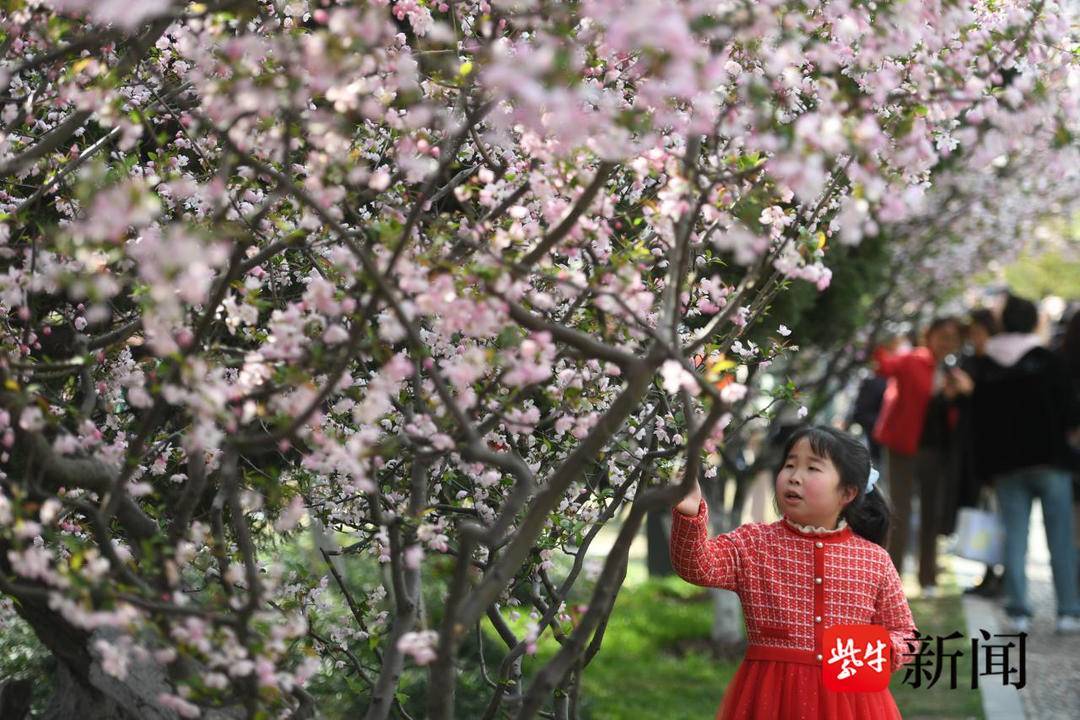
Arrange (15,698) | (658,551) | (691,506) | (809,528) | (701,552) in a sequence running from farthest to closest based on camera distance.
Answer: (658,551) → (15,698) → (809,528) → (701,552) → (691,506)

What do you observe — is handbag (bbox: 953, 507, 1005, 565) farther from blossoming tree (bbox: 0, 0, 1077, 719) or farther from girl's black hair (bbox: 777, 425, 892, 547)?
blossoming tree (bbox: 0, 0, 1077, 719)

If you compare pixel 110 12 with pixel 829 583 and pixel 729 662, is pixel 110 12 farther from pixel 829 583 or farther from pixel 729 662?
pixel 729 662

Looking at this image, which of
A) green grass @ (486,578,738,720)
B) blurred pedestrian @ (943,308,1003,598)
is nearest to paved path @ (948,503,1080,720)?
blurred pedestrian @ (943,308,1003,598)

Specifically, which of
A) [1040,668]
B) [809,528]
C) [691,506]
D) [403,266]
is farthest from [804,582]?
[1040,668]

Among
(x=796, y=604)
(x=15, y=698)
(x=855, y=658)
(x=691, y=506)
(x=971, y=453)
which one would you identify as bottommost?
(x=15, y=698)

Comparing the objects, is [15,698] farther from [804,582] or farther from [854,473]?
[854,473]

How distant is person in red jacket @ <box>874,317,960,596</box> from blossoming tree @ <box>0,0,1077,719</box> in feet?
21.7

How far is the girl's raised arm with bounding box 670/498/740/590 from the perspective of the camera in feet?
13.1

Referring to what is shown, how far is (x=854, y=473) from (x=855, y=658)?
57cm

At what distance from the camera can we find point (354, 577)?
340 inches

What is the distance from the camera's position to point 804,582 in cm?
426

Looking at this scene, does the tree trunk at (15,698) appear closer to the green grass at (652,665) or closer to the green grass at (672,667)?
the green grass at (672,667)

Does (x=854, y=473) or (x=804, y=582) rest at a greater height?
(x=854, y=473)

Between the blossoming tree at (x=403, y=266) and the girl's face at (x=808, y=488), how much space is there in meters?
0.30
